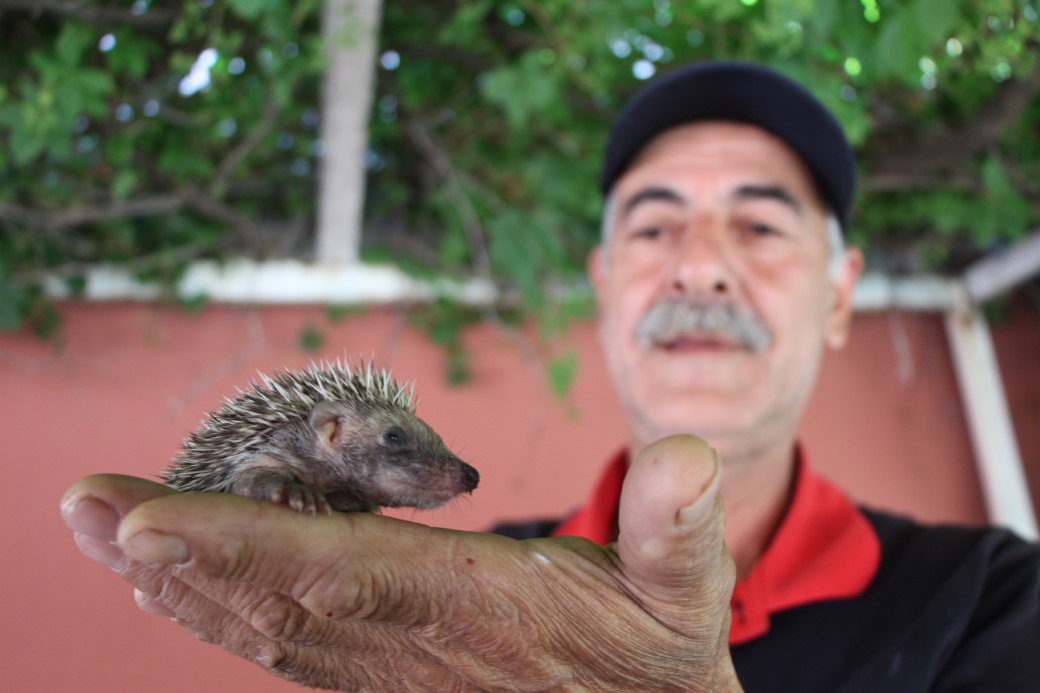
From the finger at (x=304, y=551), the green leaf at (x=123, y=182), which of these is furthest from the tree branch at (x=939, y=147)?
the green leaf at (x=123, y=182)

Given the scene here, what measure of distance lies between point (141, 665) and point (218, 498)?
102 centimetres

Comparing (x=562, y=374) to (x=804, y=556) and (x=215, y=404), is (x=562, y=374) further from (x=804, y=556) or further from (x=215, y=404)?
(x=215, y=404)

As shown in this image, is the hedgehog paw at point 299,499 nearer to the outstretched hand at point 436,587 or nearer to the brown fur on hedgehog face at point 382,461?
the outstretched hand at point 436,587

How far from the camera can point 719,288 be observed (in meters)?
1.89

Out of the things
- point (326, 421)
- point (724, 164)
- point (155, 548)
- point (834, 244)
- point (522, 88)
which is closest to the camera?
point (155, 548)

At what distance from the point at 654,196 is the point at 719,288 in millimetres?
361

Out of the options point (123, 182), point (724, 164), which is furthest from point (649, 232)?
point (123, 182)

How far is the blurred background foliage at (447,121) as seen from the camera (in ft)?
7.28

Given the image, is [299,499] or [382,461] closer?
[299,499]

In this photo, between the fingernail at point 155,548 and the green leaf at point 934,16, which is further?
the green leaf at point 934,16

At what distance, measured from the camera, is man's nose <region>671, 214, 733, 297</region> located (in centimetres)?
189

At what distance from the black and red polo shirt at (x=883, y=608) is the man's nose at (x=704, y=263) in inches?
23.4

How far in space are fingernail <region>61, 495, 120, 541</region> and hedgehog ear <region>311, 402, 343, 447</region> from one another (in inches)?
13.6

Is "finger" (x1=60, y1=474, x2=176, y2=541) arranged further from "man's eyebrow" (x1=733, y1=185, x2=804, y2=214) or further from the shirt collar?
"man's eyebrow" (x1=733, y1=185, x2=804, y2=214)
